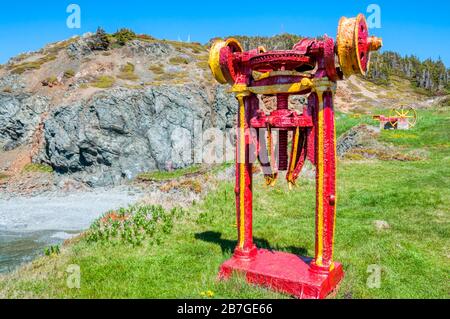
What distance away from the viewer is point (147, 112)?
39.9m

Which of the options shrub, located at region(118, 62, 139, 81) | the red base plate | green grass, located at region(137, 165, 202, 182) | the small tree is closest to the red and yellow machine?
the red base plate

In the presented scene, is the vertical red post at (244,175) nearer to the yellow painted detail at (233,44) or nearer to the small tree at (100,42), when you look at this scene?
the yellow painted detail at (233,44)

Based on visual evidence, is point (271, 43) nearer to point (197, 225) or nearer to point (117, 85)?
point (117, 85)

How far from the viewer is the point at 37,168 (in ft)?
134

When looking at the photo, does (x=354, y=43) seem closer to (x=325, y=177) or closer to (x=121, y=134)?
(x=325, y=177)

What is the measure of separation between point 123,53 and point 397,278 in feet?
178

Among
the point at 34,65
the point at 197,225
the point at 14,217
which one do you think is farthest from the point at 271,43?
the point at 197,225

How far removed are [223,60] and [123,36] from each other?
185 feet

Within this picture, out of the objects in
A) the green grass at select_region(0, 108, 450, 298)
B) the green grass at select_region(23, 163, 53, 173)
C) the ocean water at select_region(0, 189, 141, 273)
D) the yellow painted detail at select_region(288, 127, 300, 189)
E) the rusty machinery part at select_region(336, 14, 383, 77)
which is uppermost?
the rusty machinery part at select_region(336, 14, 383, 77)

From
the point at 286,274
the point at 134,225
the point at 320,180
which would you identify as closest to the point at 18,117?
the point at 134,225

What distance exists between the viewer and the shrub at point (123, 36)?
58.1m

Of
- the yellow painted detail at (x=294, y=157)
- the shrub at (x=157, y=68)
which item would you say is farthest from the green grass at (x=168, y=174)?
the yellow painted detail at (x=294, y=157)

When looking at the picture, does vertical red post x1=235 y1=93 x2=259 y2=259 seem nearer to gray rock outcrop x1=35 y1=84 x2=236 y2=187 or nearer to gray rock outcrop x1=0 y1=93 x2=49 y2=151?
gray rock outcrop x1=35 y1=84 x2=236 y2=187

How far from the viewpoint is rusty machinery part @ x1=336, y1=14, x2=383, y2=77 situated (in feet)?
18.8
